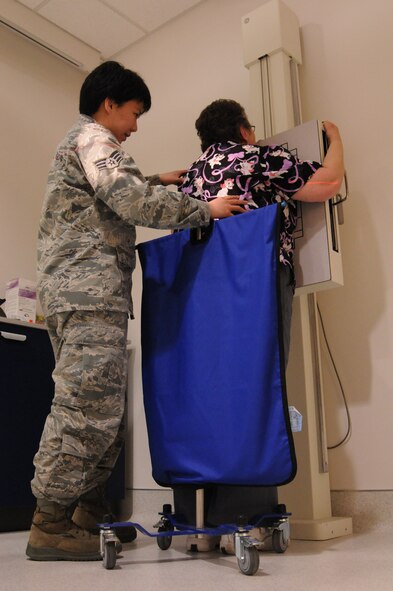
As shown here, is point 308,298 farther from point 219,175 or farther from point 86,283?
point 86,283

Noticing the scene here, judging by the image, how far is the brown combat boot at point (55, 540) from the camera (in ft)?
5.19

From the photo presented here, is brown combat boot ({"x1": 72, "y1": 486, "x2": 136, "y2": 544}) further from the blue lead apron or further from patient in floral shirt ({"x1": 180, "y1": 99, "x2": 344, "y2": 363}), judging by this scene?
patient in floral shirt ({"x1": 180, "y1": 99, "x2": 344, "y2": 363})

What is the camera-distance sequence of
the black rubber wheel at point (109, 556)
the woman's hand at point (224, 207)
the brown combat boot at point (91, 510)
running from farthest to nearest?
the brown combat boot at point (91, 510)
the woman's hand at point (224, 207)
the black rubber wheel at point (109, 556)

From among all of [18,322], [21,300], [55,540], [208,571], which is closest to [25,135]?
[21,300]

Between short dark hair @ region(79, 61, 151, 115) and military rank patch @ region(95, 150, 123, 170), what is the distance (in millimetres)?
291

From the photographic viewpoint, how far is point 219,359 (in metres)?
1.57

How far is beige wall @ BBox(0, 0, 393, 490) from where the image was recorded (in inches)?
88.5

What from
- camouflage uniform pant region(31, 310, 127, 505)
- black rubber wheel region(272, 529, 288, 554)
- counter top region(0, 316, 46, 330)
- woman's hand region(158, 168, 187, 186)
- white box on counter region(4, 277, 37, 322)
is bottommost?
black rubber wheel region(272, 529, 288, 554)

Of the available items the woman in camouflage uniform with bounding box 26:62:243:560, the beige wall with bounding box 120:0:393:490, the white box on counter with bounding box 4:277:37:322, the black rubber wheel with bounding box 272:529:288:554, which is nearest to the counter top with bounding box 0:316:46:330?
the white box on counter with bounding box 4:277:37:322

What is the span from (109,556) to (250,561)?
1.16 feet

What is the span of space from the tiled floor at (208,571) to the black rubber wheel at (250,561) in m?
0.01

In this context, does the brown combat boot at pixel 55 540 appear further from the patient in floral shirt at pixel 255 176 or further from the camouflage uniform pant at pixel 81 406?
the patient in floral shirt at pixel 255 176

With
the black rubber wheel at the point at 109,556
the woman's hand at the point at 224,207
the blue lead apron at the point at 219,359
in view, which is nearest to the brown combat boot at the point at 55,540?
the black rubber wheel at the point at 109,556

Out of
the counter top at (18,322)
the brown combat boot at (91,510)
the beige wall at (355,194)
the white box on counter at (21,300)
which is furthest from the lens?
the white box on counter at (21,300)
